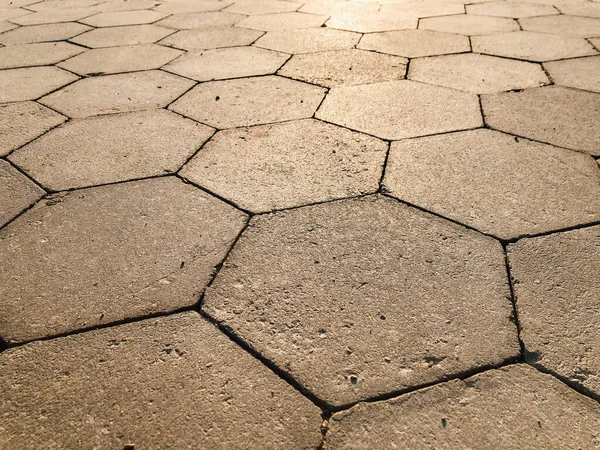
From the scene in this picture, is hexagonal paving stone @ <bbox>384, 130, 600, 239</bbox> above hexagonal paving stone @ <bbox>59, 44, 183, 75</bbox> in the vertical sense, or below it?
below

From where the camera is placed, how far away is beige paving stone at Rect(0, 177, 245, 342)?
861mm

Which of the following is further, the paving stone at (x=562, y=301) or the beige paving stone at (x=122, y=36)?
the beige paving stone at (x=122, y=36)

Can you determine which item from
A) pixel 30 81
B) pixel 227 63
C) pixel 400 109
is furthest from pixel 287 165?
pixel 30 81

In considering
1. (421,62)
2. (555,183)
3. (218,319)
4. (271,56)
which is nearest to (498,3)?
(421,62)

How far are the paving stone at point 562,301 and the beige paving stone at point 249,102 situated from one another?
927 millimetres

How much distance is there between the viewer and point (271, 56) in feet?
6.81

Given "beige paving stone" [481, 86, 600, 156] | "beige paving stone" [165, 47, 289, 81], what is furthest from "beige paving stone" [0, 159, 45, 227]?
"beige paving stone" [481, 86, 600, 156]

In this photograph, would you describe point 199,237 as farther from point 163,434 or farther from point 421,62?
point 421,62

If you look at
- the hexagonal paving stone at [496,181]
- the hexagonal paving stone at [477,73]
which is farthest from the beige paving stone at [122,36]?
the hexagonal paving stone at [496,181]

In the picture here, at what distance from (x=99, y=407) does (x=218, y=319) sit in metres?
0.25

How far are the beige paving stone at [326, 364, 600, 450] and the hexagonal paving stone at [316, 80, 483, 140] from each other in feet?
2.94

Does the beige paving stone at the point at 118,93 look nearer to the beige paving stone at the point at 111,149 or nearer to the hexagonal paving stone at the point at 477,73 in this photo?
the beige paving stone at the point at 111,149

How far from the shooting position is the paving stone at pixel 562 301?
0.73m

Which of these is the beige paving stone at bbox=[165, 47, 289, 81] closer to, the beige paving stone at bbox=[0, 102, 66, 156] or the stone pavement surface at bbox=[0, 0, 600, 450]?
the stone pavement surface at bbox=[0, 0, 600, 450]
